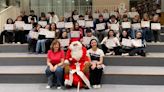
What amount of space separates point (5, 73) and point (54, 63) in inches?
40.2

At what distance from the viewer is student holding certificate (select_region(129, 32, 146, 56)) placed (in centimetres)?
734

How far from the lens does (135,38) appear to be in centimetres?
772

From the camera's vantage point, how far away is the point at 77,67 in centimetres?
614

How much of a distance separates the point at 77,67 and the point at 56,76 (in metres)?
0.43

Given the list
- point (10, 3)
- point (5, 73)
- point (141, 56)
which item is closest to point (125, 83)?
point (141, 56)

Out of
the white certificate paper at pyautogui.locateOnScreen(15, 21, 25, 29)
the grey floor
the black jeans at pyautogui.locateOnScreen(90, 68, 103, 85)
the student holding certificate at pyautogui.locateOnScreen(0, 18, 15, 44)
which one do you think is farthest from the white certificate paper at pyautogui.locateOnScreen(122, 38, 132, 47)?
the student holding certificate at pyautogui.locateOnScreen(0, 18, 15, 44)

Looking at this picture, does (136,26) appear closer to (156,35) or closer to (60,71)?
(156,35)

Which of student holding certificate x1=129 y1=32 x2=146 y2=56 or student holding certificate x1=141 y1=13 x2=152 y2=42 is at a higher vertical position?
student holding certificate x1=141 y1=13 x2=152 y2=42

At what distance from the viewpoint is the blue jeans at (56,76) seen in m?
6.03

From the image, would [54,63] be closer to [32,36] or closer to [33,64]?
[33,64]

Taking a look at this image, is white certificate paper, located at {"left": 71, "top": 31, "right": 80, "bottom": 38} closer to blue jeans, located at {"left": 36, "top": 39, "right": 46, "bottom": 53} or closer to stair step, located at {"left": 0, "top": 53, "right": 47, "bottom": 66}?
blue jeans, located at {"left": 36, "top": 39, "right": 46, "bottom": 53}

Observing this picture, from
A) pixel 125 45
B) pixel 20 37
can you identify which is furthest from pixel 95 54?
pixel 20 37

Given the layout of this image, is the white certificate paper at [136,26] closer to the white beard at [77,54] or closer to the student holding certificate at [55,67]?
the white beard at [77,54]

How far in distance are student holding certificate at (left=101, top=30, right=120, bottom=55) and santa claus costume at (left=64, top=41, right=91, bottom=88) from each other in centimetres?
137
